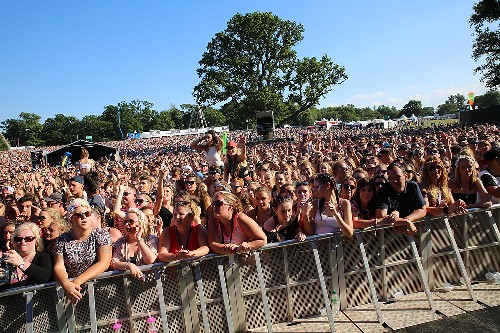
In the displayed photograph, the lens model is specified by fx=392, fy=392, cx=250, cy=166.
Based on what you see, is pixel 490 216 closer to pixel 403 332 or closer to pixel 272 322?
pixel 403 332

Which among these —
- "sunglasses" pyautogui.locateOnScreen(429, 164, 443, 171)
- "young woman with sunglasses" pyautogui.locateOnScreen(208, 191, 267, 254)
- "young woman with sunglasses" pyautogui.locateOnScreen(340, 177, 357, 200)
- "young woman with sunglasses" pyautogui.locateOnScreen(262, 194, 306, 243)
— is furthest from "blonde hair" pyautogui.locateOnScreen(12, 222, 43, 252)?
"sunglasses" pyautogui.locateOnScreen(429, 164, 443, 171)

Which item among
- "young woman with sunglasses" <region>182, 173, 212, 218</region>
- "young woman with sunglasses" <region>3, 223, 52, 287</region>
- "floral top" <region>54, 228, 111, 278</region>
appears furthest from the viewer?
"young woman with sunglasses" <region>182, 173, 212, 218</region>

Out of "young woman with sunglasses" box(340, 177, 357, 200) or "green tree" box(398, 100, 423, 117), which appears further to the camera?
"green tree" box(398, 100, 423, 117)

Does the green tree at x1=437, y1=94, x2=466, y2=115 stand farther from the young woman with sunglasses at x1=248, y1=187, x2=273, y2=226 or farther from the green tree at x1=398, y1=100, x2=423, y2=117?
the young woman with sunglasses at x1=248, y1=187, x2=273, y2=226

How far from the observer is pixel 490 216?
4625 millimetres

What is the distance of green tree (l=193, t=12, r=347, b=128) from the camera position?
42.5m

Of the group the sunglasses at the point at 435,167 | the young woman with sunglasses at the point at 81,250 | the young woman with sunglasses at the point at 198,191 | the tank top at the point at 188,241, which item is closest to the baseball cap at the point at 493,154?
the sunglasses at the point at 435,167

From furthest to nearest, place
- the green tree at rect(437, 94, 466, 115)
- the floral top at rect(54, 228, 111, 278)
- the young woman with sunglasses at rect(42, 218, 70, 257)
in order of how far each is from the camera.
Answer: the green tree at rect(437, 94, 466, 115), the young woman with sunglasses at rect(42, 218, 70, 257), the floral top at rect(54, 228, 111, 278)

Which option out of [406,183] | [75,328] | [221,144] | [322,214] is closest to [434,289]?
[406,183]

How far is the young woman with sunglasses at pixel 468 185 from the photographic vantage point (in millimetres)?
4785

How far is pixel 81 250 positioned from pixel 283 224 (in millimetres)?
2092

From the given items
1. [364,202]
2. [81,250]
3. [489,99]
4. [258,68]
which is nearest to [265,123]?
[258,68]

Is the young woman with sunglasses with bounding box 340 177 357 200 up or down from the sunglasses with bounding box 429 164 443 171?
down

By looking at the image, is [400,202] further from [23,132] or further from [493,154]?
[23,132]
